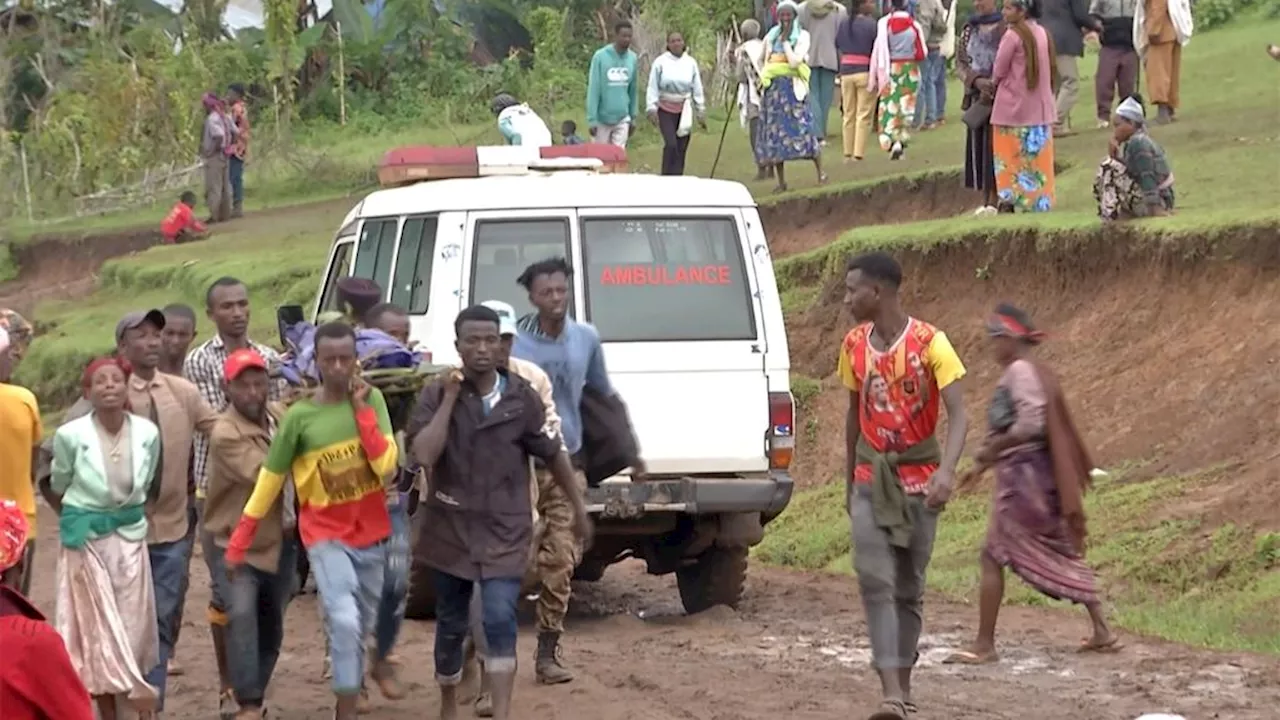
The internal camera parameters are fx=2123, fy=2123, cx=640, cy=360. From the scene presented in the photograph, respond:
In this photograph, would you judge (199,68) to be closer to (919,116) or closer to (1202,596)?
(919,116)

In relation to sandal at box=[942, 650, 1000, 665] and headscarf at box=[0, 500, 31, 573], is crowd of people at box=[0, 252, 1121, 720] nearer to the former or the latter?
sandal at box=[942, 650, 1000, 665]

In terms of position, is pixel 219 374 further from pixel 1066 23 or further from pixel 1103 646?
pixel 1066 23

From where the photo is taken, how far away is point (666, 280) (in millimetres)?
10234

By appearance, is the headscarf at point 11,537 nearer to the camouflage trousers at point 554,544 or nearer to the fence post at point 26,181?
the camouflage trousers at point 554,544

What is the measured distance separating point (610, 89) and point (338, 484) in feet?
43.7

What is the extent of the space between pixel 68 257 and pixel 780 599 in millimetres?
18153

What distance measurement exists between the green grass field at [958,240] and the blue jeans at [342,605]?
393 cm

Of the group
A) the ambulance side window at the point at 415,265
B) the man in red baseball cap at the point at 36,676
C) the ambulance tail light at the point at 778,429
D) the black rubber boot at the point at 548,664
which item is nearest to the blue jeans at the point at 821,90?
the ambulance side window at the point at 415,265

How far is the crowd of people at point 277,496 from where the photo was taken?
7.37 m

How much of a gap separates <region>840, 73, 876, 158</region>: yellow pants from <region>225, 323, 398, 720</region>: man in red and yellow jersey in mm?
13776

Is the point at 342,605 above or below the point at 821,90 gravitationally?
below

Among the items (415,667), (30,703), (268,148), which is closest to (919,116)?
(268,148)

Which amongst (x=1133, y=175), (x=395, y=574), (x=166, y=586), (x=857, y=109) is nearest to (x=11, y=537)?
(x=166, y=586)

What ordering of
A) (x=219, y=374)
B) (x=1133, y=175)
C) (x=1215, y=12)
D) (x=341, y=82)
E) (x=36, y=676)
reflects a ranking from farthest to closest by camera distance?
1. (x=341, y=82)
2. (x=1215, y=12)
3. (x=1133, y=175)
4. (x=219, y=374)
5. (x=36, y=676)
